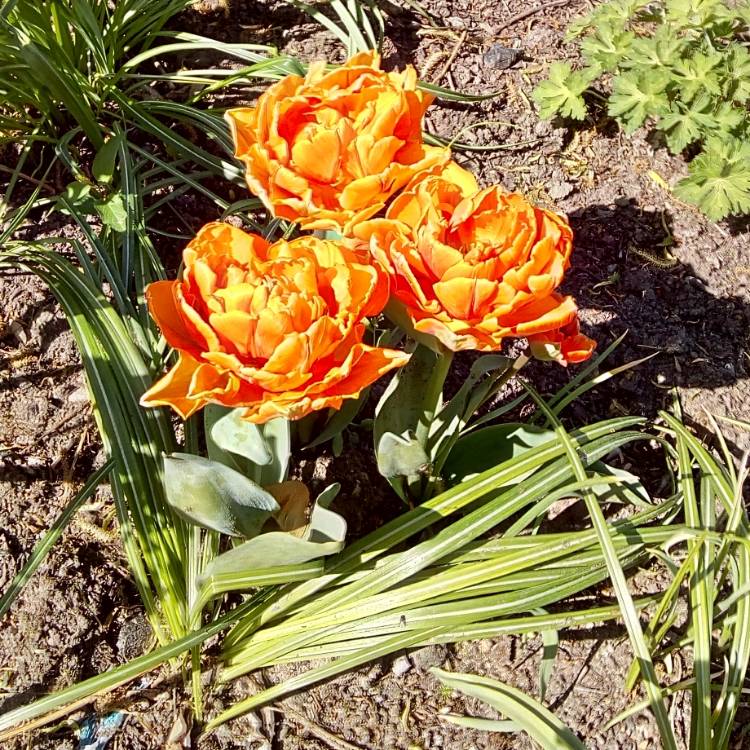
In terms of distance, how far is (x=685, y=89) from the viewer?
165 cm

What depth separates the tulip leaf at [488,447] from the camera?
3.80 feet

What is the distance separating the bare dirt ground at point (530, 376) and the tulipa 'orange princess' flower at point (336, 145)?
0.63 metres

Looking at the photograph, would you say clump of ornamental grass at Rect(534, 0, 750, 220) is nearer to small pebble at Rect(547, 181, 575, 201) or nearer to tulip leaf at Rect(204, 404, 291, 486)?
small pebble at Rect(547, 181, 575, 201)

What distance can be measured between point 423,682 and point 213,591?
1.44ft

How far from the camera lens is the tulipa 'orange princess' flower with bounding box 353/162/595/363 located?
0.76 m

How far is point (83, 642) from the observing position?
46.6 inches

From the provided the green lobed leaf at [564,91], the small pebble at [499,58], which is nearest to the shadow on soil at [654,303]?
the green lobed leaf at [564,91]

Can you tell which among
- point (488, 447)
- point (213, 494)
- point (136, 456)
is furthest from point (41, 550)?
point (488, 447)

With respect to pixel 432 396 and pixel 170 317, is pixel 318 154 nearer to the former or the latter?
pixel 170 317

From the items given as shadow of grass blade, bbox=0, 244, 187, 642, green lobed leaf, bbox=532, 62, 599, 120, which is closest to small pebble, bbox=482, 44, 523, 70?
green lobed leaf, bbox=532, 62, 599, 120

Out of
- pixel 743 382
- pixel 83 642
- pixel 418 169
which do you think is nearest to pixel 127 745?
pixel 83 642

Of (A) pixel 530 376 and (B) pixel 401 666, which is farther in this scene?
(A) pixel 530 376

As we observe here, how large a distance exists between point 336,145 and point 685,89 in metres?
1.20

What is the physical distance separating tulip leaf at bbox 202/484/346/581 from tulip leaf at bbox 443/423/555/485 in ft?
1.01
